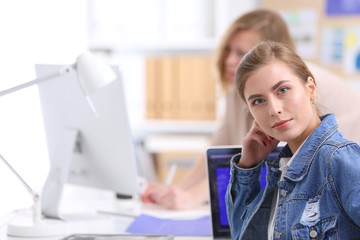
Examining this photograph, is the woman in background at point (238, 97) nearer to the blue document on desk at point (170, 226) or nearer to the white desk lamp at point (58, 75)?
the blue document on desk at point (170, 226)

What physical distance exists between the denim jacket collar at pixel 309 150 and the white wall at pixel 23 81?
42.2 inches

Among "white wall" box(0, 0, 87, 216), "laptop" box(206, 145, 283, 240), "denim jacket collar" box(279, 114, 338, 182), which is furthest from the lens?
"white wall" box(0, 0, 87, 216)

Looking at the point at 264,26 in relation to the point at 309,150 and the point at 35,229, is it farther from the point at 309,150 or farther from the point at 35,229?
the point at 35,229

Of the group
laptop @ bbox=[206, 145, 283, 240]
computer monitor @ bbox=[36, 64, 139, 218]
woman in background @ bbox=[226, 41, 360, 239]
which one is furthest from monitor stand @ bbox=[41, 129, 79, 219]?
woman in background @ bbox=[226, 41, 360, 239]

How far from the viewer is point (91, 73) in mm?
1411

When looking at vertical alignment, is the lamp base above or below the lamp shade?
below

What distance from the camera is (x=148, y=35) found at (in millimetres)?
3531

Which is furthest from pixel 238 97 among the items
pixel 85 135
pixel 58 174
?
pixel 58 174

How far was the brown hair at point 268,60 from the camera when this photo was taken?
4.07 feet

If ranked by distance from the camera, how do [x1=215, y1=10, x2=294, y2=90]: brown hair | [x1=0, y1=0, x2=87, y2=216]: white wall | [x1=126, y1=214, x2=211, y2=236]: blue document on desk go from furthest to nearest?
[x1=215, y1=10, x2=294, y2=90]: brown hair, [x1=0, y1=0, x2=87, y2=216]: white wall, [x1=126, y1=214, x2=211, y2=236]: blue document on desk

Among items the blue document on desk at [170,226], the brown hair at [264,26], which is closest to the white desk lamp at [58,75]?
the blue document on desk at [170,226]

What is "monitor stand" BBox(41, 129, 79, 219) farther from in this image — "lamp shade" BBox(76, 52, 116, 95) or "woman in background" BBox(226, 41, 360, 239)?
"woman in background" BBox(226, 41, 360, 239)

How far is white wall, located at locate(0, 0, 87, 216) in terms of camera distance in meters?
1.91

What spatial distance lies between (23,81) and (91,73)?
74 centimetres
